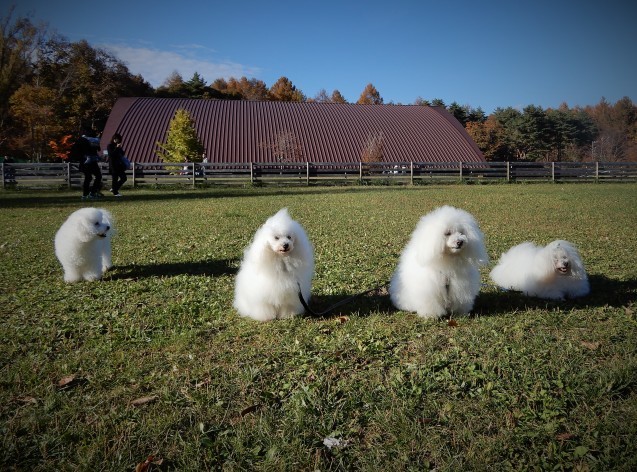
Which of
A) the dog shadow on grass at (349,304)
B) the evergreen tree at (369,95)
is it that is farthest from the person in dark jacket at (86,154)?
the evergreen tree at (369,95)

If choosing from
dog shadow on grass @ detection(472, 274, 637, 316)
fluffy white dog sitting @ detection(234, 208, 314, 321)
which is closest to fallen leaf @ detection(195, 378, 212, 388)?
fluffy white dog sitting @ detection(234, 208, 314, 321)

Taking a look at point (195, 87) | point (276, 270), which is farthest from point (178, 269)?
point (195, 87)

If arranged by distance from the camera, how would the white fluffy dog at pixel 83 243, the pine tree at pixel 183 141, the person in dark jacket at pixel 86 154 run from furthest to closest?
the pine tree at pixel 183 141
the person in dark jacket at pixel 86 154
the white fluffy dog at pixel 83 243

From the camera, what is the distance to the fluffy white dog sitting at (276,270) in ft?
12.8

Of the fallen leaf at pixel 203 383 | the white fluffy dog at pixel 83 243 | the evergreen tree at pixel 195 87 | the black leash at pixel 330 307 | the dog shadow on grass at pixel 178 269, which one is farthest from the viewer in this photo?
the evergreen tree at pixel 195 87

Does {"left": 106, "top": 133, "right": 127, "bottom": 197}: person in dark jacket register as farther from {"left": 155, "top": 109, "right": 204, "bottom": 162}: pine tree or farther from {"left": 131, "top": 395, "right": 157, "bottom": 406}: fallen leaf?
{"left": 131, "top": 395, "right": 157, "bottom": 406}: fallen leaf

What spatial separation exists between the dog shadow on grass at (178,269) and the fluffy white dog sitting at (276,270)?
6.78ft

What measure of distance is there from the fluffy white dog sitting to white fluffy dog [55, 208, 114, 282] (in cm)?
267

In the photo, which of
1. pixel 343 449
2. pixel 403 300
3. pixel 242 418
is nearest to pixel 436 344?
pixel 403 300

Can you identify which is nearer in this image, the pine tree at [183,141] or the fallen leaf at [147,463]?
the fallen leaf at [147,463]

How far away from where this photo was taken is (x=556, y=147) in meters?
72.4

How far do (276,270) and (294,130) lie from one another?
121 feet

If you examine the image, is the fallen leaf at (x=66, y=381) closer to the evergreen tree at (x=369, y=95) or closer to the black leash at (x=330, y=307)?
the black leash at (x=330, y=307)

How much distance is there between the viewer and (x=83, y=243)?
5.57 metres
